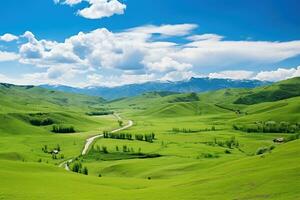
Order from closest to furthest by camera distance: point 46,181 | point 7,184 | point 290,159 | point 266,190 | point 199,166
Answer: point 266,190 → point 290,159 → point 7,184 → point 46,181 → point 199,166

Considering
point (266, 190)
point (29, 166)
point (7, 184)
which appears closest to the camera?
point (266, 190)

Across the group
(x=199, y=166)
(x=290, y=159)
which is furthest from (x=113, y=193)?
(x=199, y=166)

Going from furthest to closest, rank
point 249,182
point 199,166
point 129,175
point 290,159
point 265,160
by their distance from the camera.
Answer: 1. point 129,175
2. point 199,166
3. point 265,160
4. point 290,159
5. point 249,182

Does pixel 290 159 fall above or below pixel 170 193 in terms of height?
above

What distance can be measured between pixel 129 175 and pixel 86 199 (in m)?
88.6

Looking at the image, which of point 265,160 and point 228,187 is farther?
point 265,160

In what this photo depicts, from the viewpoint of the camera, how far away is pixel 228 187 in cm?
6375

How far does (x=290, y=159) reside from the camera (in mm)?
72625

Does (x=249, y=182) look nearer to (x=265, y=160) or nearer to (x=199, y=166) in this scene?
(x=265, y=160)

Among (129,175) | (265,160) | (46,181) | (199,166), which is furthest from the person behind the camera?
(129,175)

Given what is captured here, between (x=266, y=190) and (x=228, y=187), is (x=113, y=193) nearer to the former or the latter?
(x=228, y=187)

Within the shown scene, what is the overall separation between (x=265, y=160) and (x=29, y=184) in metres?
49.8

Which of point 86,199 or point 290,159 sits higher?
point 290,159

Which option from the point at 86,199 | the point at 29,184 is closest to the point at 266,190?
the point at 86,199
